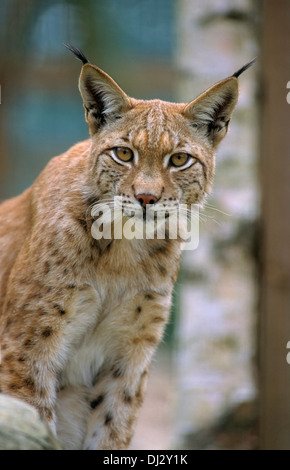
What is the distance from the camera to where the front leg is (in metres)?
3.70

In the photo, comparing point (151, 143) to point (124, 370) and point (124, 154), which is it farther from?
point (124, 370)

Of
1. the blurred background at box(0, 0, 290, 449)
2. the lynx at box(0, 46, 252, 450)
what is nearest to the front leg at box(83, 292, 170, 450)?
the lynx at box(0, 46, 252, 450)

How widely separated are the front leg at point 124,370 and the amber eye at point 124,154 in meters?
0.74

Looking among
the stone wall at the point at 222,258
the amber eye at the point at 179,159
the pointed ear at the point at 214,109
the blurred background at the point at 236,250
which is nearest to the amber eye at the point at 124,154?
the amber eye at the point at 179,159

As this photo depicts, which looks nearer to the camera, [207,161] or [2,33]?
[207,161]

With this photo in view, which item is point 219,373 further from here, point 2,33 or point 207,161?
point 2,33

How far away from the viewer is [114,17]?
7957 mm

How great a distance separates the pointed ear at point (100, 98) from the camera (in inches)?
130

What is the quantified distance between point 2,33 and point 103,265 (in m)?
5.18

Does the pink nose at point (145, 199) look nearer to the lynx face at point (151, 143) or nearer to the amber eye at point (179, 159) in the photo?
the lynx face at point (151, 143)

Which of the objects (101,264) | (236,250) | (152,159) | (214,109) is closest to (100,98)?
(152,159)

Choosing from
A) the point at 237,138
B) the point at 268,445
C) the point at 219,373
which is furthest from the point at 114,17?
the point at 268,445

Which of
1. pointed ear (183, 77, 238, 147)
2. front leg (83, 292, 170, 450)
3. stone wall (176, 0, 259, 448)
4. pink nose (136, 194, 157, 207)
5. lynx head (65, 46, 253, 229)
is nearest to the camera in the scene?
pink nose (136, 194, 157, 207)

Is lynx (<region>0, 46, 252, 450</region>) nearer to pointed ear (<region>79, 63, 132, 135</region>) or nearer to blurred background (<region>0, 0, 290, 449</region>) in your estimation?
pointed ear (<region>79, 63, 132, 135</region>)
